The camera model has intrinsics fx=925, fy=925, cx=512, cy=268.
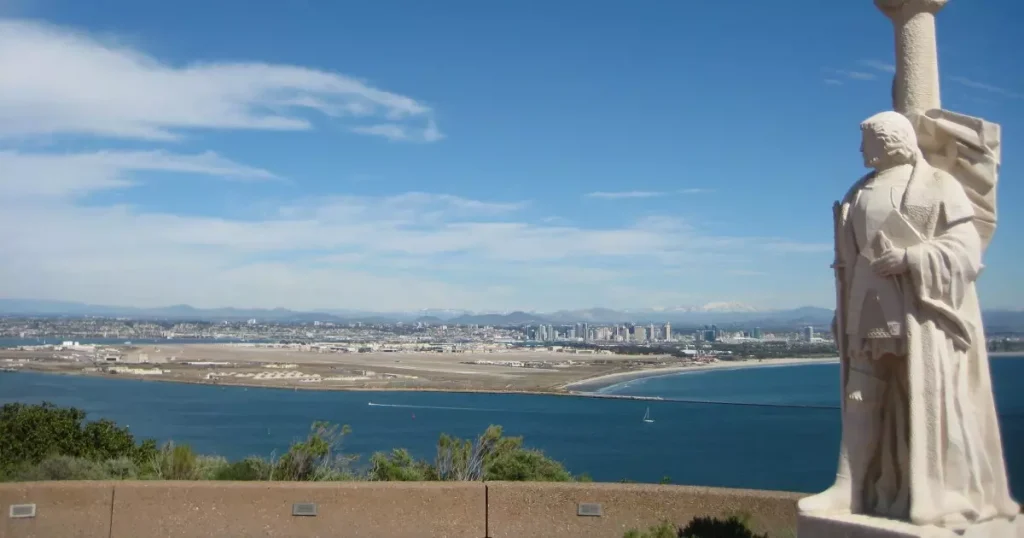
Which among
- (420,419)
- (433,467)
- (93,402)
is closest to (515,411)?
(420,419)

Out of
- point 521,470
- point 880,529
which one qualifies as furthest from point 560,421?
point 880,529

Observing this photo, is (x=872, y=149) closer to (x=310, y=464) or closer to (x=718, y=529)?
(x=718, y=529)

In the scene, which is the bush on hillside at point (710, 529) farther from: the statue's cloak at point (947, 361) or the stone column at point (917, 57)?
the stone column at point (917, 57)

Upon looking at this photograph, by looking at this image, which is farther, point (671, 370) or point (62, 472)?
point (671, 370)

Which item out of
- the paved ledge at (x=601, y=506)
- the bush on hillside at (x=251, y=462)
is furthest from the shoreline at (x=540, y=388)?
the paved ledge at (x=601, y=506)

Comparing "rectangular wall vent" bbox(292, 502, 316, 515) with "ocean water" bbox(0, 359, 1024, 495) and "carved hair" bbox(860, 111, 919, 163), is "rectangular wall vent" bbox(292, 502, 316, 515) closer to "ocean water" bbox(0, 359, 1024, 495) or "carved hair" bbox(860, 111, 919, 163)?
"carved hair" bbox(860, 111, 919, 163)
